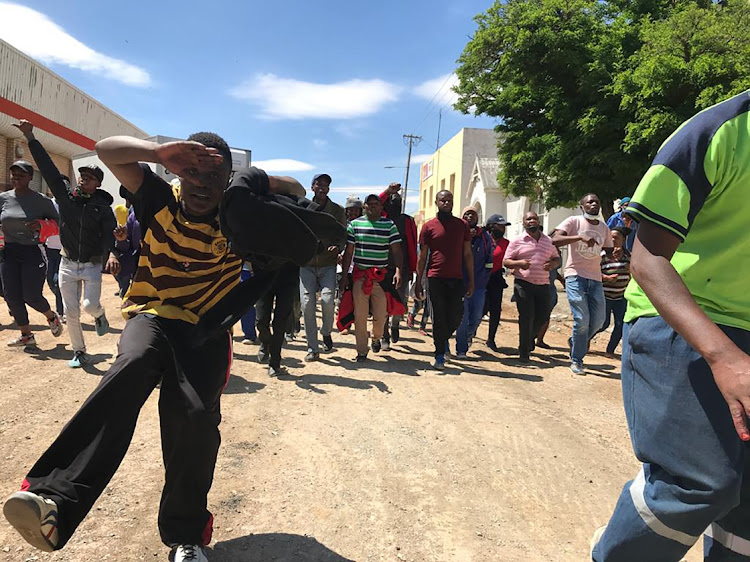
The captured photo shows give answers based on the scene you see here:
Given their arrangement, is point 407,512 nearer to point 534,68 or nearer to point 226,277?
point 226,277

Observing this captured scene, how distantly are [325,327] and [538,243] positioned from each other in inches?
123

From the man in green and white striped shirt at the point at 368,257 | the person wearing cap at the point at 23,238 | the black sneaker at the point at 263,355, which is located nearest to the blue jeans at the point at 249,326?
the black sneaker at the point at 263,355

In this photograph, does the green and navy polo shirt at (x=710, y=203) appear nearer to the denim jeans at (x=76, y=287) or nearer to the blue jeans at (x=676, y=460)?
the blue jeans at (x=676, y=460)

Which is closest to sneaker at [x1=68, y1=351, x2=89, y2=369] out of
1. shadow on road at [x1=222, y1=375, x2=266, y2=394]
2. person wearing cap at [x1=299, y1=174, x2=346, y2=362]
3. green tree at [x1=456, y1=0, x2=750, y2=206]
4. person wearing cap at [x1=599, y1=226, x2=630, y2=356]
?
shadow on road at [x1=222, y1=375, x2=266, y2=394]

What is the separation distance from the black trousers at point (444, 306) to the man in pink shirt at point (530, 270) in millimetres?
907

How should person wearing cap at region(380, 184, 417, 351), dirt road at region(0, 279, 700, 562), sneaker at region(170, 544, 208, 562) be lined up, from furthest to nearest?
person wearing cap at region(380, 184, 417, 351) < dirt road at region(0, 279, 700, 562) < sneaker at region(170, 544, 208, 562)

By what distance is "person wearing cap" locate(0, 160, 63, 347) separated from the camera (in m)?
6.09

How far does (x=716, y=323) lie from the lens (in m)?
1.68

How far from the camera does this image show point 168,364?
2305 mm

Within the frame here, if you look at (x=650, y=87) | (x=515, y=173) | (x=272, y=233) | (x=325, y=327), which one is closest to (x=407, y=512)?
(x=272, y=233)

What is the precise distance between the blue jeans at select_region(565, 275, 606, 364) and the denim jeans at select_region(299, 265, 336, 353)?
3.00m

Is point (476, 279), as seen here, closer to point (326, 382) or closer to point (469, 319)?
point (469, 319)

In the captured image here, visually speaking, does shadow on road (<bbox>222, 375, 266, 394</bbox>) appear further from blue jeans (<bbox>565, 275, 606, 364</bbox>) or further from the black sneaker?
blue jeans (<bbox>565, 275, 606, 364</bbox>)

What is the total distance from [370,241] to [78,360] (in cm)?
360
